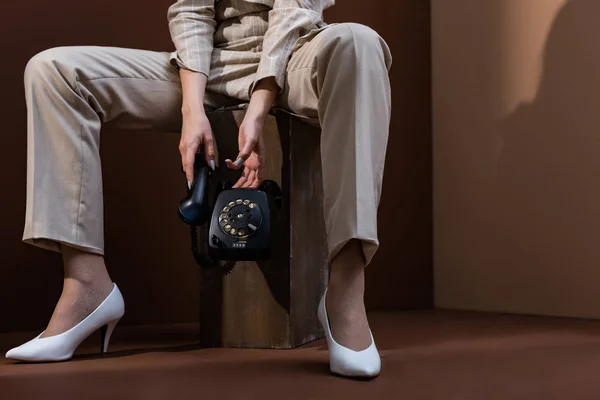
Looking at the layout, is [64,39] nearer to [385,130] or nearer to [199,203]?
[199,203]

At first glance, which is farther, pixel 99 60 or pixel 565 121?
pixel 565 121

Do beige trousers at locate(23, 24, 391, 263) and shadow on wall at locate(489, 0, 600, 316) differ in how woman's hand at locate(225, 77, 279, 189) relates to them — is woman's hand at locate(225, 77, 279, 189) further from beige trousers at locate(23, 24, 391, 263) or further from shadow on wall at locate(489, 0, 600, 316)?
shadow on wall at locate(489, 0, 600, 316)

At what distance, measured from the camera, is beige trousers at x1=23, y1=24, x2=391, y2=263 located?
1295 mm

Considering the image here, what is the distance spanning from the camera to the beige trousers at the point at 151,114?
129 centimetres

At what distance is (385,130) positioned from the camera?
1.34 meters

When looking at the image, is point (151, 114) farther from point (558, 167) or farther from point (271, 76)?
point (558, 167)

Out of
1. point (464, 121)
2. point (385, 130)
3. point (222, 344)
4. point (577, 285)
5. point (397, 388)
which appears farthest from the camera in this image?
point (464, 121)

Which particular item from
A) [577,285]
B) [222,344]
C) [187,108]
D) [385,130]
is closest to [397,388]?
[385,130]

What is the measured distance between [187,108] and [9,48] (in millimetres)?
661

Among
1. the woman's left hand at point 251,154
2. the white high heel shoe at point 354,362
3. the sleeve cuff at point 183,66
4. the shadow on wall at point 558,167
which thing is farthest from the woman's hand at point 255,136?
the shadow on wall at point 558,167

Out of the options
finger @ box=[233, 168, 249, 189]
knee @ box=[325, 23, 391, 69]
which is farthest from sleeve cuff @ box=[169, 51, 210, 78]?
knee @ box=[325, 23, 391, 69]

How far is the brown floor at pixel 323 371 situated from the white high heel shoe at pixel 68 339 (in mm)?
25

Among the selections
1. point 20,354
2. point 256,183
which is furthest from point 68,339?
point 256,183

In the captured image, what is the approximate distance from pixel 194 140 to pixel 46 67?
29 centimetres
